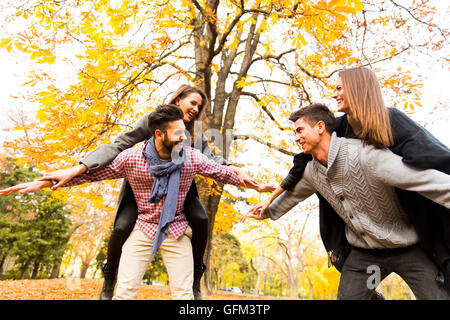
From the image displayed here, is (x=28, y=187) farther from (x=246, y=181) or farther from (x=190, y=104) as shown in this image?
(x=246, y=181)

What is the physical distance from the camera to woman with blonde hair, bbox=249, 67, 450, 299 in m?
1.92

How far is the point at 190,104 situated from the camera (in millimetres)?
3129

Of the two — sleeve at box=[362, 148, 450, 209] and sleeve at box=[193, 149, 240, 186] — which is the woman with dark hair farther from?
sleeve at box=[362, 148, 450, 209]

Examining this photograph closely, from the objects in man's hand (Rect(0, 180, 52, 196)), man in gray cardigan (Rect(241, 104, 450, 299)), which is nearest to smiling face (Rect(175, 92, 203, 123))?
man in gray cardigan (Rect(241, 104, 450, 299))

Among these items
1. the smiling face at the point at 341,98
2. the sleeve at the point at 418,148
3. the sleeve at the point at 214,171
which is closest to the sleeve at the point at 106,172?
the sleeve at the point at 214,171

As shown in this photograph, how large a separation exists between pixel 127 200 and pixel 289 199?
145 centimetres

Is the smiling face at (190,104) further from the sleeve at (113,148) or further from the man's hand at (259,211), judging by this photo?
the man's hand at (259,211)

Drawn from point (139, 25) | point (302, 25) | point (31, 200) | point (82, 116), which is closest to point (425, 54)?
point (302, 25)

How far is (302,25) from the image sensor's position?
12.0ft

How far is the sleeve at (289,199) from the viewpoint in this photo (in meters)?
2.56

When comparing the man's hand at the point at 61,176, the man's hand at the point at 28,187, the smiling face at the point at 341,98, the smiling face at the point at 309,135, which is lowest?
the man's hand at the point at 28,187

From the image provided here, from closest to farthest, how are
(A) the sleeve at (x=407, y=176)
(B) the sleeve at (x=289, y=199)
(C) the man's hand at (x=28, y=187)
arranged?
(A) the sleeve at (x=407, y=176), (C) the man's hand at (x=28, y=187), (B) the sleeve at (x=289, y=199)

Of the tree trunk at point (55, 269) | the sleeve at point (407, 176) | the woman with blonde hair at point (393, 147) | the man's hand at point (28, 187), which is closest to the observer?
the sleeve at point (407, 176)

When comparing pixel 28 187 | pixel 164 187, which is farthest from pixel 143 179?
pixel 28 187
